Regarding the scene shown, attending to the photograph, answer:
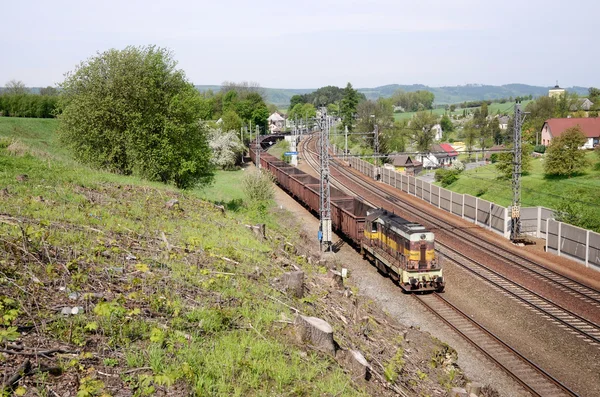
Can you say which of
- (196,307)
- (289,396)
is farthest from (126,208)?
(289,396)

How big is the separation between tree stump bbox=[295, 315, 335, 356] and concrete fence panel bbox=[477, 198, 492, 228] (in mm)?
29846

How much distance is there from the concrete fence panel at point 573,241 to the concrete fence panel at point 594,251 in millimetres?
504

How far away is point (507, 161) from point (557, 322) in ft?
127

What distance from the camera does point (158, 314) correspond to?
10.1 meters

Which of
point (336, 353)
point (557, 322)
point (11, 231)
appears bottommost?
point (557, 322)

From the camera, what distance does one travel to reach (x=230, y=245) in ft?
55.7

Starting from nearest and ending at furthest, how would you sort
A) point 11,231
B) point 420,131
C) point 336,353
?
point 336,353 < point 11,231 < point 420,131

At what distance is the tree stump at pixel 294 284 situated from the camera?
13.8 meters

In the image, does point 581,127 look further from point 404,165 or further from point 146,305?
point 146,305

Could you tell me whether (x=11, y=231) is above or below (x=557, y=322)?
above

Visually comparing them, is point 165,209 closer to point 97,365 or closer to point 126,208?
point 126,208

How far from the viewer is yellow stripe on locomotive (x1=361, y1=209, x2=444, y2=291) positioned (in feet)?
75.3

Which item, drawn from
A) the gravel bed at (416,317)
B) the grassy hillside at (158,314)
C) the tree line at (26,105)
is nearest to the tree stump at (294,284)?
the grassy hillside at (158,314)

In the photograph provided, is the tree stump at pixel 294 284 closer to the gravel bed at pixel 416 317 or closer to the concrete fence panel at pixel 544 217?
the gravel bed at pixel 416 317
